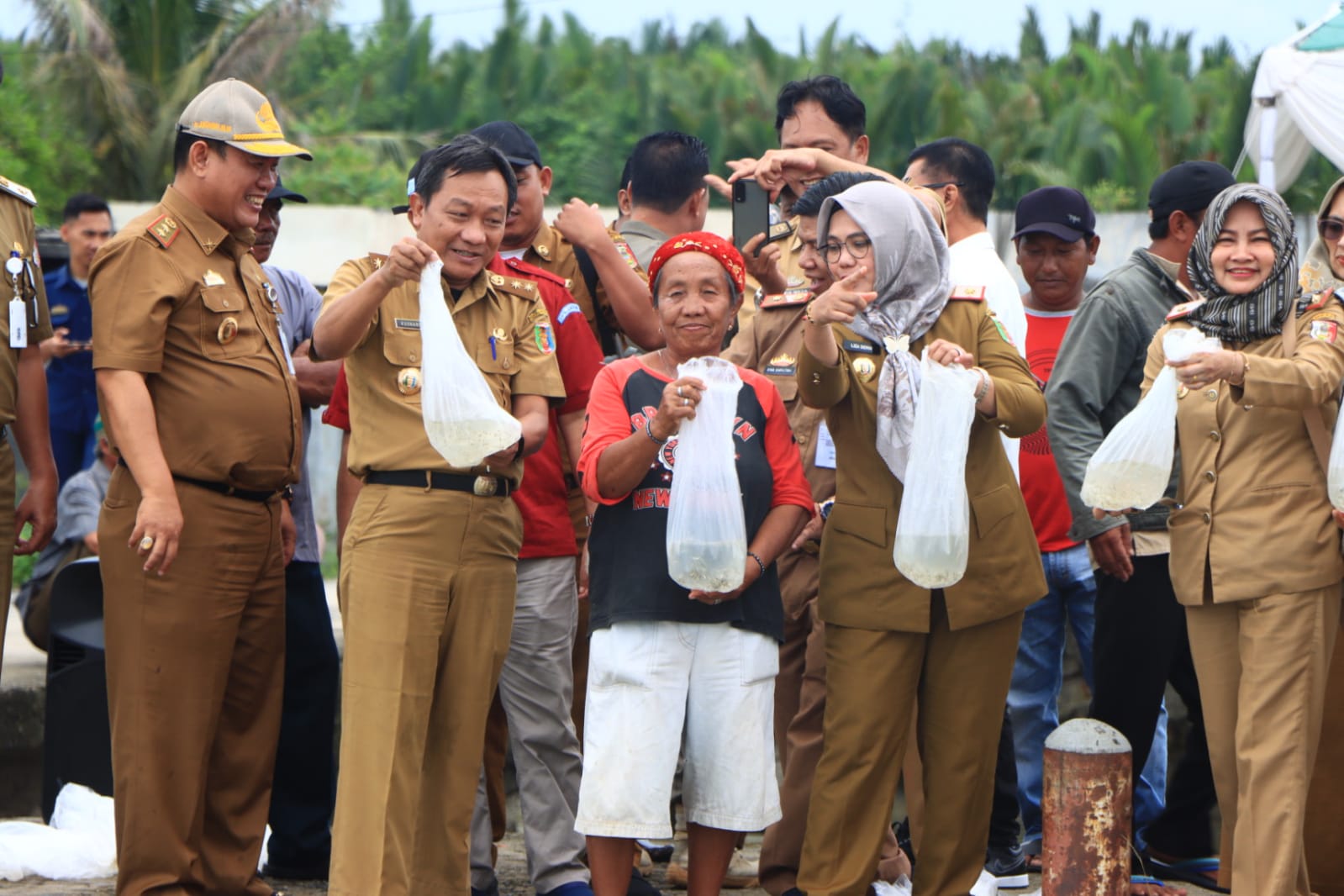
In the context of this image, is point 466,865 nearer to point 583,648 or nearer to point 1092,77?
point 583,648

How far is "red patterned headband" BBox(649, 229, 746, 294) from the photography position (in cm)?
411

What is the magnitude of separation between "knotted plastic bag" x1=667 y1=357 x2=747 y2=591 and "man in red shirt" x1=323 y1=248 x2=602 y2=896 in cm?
76

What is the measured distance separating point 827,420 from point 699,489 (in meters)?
0.53

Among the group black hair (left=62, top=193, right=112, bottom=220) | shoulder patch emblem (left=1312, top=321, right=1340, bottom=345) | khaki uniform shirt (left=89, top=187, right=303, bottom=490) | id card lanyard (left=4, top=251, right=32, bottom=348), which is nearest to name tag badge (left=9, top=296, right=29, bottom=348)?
id card lanyard (left=4, top=251, right=32, bottom=348)

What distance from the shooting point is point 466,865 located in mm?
4148

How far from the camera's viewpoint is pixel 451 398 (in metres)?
3.79

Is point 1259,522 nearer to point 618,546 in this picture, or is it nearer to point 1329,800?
point 1329,800

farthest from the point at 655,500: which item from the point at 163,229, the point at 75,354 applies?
the point at 75,354

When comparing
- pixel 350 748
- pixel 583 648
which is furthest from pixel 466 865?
pixel 583 648

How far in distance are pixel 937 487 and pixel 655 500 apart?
2.41 feet

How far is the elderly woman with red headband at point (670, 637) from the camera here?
3965 mm

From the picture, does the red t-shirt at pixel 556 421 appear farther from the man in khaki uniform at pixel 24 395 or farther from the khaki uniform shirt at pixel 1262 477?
the khaki uniform shirt at pixel 1262 477

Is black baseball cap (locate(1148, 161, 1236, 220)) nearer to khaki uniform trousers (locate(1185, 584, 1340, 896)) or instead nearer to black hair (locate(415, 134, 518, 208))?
→ khaki uniform trousers (locate(1185, 584, 1340, 896))

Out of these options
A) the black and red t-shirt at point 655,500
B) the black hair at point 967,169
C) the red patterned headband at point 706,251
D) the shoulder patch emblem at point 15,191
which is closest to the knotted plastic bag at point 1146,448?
the black and red t-shirt at point 655,500
